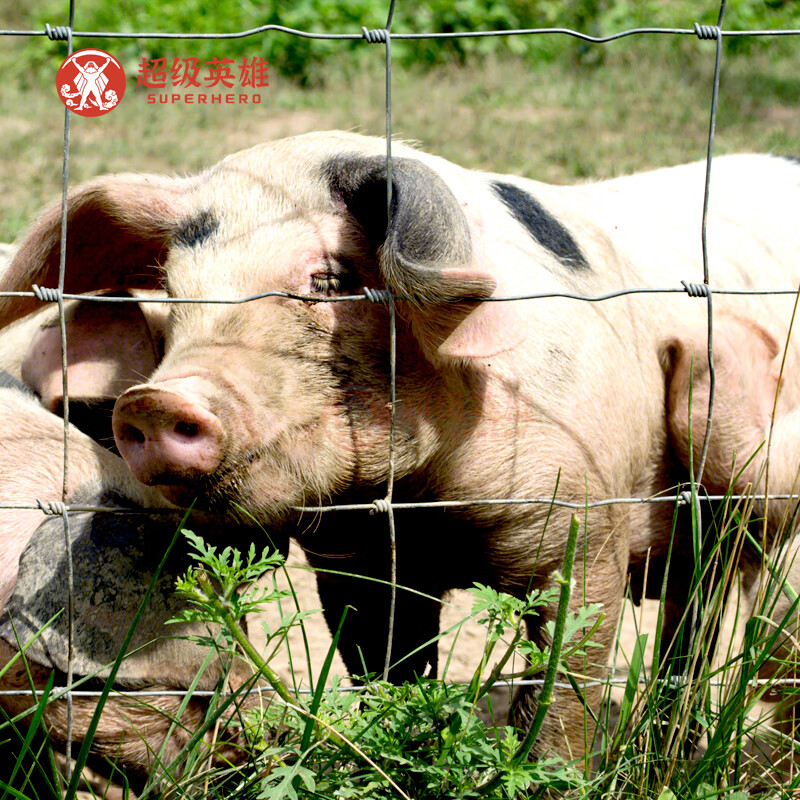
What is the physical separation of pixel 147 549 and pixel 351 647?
3.51ft

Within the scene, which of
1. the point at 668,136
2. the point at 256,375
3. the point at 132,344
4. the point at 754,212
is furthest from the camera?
the point at 668,136

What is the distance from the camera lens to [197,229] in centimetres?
246

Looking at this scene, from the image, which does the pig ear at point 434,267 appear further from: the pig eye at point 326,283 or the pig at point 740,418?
the pig at point 740,418

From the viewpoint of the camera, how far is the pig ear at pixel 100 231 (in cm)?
254

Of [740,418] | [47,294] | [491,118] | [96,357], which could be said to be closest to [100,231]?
[96,357]

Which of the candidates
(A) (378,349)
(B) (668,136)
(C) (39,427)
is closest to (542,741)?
(A) (378,349)

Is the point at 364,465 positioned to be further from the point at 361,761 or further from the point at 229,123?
the point at 229,123

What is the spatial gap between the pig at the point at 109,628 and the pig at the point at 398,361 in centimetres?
16

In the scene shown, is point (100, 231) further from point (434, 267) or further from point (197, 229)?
point (434, 267)

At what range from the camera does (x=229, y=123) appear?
295 inches

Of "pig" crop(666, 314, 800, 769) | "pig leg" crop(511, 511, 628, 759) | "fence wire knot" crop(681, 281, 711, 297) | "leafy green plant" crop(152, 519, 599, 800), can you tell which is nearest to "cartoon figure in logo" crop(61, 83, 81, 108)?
"leafy green plant" crop(152, 519, 599, 800)

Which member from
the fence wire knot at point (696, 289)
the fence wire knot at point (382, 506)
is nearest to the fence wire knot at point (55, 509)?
the fence wire knot at point (382, 506)

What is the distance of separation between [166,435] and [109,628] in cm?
42

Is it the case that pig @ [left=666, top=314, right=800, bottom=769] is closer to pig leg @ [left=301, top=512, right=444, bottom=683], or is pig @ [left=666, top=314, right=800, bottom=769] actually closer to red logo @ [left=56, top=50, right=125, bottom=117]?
pig leg @ [left=301, top=512, right=444, bottom=683]
